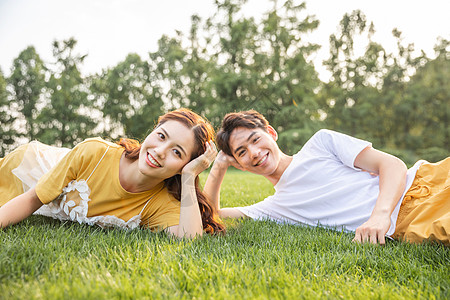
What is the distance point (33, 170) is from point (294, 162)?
2706mm

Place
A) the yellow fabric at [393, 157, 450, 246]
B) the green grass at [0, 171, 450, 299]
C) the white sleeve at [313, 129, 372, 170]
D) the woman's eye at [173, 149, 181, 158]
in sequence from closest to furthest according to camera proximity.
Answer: the green grass at [0, 171, 450, 299] → the yellow fabric at [393, 157, 450, 246] → the woman's eye at [173, 149, 181, 158] → the white sleeve at [313, 129, 372, 170]

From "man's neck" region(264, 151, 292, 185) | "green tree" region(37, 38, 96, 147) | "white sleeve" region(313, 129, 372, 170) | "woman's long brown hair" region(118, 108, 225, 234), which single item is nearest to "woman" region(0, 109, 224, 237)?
"woman's long brown hair" region(118, 108, 225, 234)

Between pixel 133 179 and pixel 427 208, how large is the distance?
2300 mm

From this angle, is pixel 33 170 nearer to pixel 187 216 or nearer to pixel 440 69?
pixel 187 216

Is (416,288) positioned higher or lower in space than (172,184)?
lower

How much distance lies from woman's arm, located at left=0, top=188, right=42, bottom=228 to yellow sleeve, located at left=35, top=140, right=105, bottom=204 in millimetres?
86

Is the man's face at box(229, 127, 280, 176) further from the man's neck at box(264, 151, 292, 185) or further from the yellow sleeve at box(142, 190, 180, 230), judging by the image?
the yellow sleeve at box(142, 190, 180, 230)

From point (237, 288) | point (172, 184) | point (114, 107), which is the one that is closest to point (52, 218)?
point (172, 184)

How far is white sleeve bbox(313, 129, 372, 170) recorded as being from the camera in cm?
294

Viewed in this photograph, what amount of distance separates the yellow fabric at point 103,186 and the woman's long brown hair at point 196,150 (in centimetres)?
14

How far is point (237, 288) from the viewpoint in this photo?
1657 mm

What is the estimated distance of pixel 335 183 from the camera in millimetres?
3082

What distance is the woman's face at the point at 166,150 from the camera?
261 centimetres

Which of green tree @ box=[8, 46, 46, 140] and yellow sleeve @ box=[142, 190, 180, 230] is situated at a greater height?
green tree @ box=[8, 46, 46, 140]
